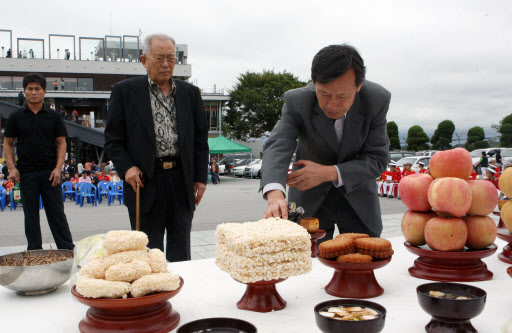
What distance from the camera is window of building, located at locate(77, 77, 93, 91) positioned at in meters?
42.1

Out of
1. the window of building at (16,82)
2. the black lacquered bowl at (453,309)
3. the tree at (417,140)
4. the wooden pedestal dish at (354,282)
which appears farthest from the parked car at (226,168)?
the black lacquered bowl at (453,309)

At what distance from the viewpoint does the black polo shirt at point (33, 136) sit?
4305 mm

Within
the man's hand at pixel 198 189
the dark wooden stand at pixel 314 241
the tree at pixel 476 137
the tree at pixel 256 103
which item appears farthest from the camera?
the tree at pixel 476 137

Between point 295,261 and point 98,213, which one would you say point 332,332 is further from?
point 98,213

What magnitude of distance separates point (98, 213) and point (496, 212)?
407 inches

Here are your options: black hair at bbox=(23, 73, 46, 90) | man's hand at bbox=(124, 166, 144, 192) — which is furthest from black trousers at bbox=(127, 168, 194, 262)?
black hair at bbox=(23, 73, 46, 90)

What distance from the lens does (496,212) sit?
7.30 ft

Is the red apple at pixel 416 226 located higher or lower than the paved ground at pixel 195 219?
higher

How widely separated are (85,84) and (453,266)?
44.7 m

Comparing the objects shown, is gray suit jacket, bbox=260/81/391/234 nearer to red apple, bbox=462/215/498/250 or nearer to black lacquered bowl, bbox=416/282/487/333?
red apple, bbox=462/215/498/250

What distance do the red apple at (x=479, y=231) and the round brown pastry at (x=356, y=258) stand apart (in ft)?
1.67

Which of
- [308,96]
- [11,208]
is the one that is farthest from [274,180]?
[11,208]

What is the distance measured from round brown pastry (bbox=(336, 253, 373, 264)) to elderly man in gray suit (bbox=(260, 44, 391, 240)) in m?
0.43

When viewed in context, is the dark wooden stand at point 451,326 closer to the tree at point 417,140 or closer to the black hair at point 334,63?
the black hair at point 334,63
